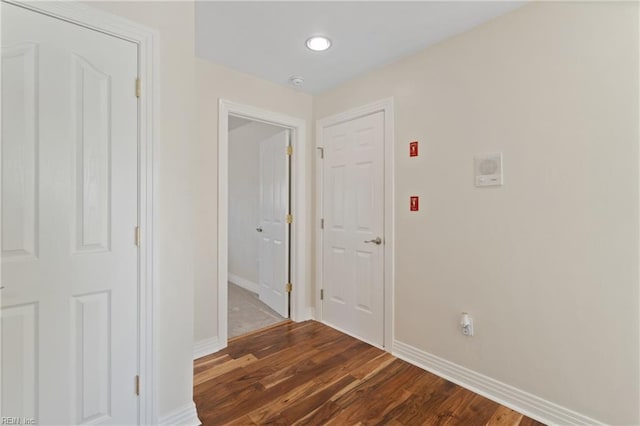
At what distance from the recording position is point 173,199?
1.57m

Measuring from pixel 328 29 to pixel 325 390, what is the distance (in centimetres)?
251

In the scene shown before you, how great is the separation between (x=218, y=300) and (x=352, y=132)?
2019 mm

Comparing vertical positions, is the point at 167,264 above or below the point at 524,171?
below

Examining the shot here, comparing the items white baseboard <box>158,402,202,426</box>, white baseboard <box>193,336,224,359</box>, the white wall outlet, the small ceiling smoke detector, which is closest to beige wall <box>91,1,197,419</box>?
white baseboard <box>158,402,202,426</box>

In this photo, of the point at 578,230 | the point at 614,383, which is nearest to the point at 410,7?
the point at 578,230

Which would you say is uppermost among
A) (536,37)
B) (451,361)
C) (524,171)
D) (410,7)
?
(410,7)

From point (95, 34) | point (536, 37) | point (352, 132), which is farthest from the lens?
point (352, 132)

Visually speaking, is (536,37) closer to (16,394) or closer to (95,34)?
(95,34)

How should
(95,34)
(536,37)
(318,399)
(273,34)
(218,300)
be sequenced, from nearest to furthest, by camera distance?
(95,34)
(536,37)
(318,399)
(273,34)
(218,300)

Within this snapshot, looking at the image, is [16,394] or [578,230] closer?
[16,394]

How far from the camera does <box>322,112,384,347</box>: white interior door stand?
2596 mm

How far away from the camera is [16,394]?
1210 millimetres

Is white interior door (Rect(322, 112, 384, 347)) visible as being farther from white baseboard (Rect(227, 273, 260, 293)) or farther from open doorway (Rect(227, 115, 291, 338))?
white baseboard (Rect(227, 273, 260, 293))

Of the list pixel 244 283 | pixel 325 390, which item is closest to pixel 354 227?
pixel 325 390
